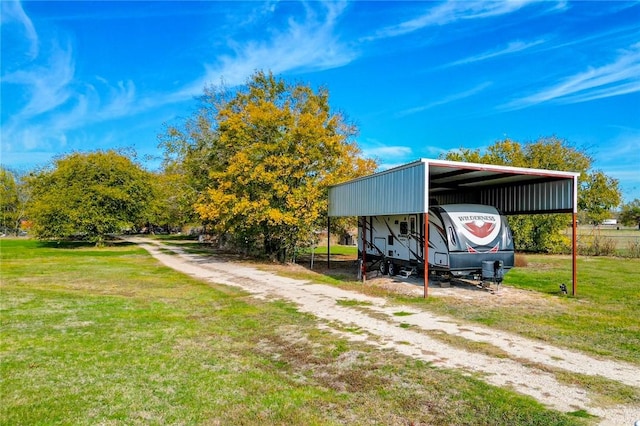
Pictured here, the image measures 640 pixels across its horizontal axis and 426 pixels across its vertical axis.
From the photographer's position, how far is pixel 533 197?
587 inches

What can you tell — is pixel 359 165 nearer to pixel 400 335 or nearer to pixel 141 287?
pixel 141 287

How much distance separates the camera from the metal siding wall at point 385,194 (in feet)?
37.6

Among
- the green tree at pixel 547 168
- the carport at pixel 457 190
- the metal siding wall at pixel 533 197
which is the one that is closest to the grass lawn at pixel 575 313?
the carport at pixel 457 190

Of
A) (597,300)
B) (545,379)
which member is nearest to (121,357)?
(545,379)

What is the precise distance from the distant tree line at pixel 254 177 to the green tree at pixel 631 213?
38713mm

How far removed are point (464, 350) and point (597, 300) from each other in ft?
22.5

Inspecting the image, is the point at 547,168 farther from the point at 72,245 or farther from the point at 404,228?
the point at 72,245

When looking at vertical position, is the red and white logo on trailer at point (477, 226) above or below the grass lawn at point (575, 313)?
above

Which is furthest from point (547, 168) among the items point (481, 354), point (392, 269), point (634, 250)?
point (481, 354)

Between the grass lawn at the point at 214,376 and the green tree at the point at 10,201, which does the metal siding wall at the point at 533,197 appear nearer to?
the grass lawn at the point at 214,376

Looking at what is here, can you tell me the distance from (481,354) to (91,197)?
3440 cm

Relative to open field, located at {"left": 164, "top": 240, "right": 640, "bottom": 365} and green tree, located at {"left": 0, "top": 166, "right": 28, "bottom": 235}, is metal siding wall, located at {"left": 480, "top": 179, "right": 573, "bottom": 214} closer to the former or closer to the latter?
open field, located at {"left": 164, "top": 240, "right": 640, "bottom": 365}

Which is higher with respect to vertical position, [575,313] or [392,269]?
[392,269]

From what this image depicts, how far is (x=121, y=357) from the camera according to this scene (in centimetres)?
629
